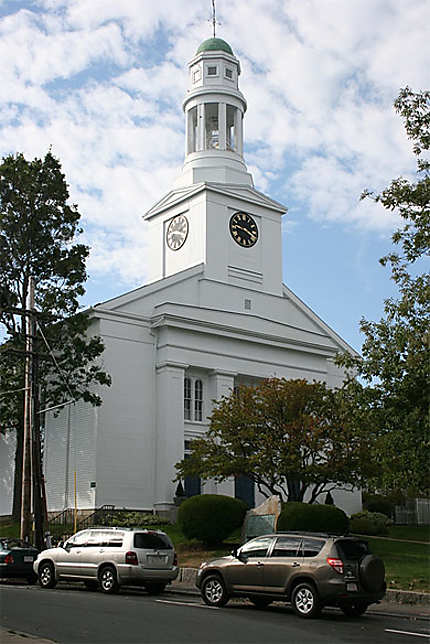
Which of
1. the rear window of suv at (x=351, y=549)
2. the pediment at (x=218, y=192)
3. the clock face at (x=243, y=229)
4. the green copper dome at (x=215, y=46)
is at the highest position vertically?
the green copper dome at (x=215, y=46)

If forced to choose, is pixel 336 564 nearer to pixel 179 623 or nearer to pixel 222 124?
pixel 179 623

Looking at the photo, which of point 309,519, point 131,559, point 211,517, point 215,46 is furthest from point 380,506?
point 215,46

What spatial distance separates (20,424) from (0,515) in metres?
10.1

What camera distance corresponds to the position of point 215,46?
2115 inches

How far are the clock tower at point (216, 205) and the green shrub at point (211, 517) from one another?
19358 mm

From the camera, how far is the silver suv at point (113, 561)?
19938 millimetres

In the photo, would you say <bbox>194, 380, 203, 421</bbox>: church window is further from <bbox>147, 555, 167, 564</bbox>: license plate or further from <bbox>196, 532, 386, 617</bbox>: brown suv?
<bbox>196, 532, 386, 617</bbox>: brown suv

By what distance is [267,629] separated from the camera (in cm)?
1342

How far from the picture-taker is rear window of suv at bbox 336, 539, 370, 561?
16.0 m

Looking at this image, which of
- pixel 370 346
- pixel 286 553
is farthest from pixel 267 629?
pixel 370 346

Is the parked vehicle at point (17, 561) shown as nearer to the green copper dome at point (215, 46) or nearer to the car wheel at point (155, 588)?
the car wheel at point (155, 588)

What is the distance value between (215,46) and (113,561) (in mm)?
41455

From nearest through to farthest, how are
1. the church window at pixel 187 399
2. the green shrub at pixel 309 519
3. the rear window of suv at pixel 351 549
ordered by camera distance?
1. the rear window of suv at pixel 351 549
2. the green shrub at pixel 309 519
3. the church window at pixel 187 399

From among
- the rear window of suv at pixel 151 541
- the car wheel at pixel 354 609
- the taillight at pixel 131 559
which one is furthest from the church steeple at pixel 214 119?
the car wheel at pixel 354 609
